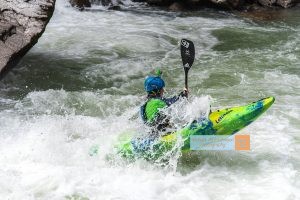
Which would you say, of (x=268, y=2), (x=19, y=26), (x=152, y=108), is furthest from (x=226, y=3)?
(x=152, y=108)

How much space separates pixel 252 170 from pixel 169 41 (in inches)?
253

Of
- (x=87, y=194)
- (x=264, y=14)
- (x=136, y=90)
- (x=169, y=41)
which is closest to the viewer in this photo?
(x=87, y=194)

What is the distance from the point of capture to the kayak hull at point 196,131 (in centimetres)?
509

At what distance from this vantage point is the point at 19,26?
24.0 feet

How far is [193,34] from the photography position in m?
11.9

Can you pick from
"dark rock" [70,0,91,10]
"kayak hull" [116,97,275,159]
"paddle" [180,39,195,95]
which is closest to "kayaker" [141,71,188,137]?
"kayak hull" [116,97,275,159]

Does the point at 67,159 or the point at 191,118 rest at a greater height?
the point at 191,118

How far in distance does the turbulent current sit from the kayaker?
0.26m

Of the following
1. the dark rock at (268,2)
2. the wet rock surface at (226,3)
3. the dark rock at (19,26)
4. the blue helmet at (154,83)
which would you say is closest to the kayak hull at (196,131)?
the blue helmet at (154,83)

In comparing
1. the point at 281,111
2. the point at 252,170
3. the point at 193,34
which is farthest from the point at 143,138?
the point at 193,34

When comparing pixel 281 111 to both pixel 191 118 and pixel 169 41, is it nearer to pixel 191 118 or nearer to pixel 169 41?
pixel 191 118

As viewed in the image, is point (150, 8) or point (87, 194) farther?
point (150, 8)

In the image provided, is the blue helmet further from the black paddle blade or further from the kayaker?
the black paddle blade

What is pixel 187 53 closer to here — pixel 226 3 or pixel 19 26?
pixel 19 26
